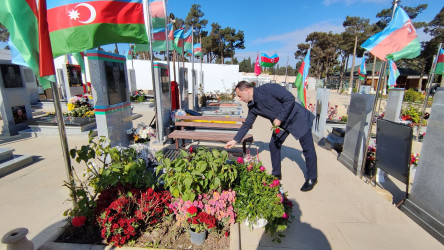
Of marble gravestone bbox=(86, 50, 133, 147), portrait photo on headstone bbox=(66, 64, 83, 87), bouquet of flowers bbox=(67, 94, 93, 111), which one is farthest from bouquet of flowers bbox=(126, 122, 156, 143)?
portrait photo on headstone bbox=(66, 64, 83, 87)

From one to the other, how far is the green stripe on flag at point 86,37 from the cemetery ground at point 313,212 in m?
2.13

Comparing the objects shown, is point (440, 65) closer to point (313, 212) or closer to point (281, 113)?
point (281, 113)

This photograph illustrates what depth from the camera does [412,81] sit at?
35594 mm

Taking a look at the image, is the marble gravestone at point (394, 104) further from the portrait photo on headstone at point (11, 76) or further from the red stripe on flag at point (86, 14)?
the portrait photo on headstone at point (11, 76)

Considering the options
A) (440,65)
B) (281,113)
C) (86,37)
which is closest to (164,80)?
(86,37)

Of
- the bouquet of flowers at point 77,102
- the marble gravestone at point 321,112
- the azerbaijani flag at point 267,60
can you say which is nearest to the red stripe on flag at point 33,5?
the marble gravestone at point 321,112

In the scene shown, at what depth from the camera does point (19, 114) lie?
20.7 ft

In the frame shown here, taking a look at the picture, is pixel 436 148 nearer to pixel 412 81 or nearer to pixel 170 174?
pixel 170 174

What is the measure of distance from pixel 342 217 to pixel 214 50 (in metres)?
39.8

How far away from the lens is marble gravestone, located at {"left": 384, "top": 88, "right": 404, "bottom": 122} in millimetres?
4789

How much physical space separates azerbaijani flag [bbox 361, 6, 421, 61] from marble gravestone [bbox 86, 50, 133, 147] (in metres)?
4.51

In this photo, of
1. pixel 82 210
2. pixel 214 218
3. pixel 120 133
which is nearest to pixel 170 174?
pixel 214 218

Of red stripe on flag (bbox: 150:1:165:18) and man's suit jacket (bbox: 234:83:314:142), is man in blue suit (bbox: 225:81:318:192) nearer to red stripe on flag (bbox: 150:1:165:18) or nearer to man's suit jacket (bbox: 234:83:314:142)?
man's suit jacket (bbox: 234:83:314:142)

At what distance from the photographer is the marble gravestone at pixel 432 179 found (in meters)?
2.28
